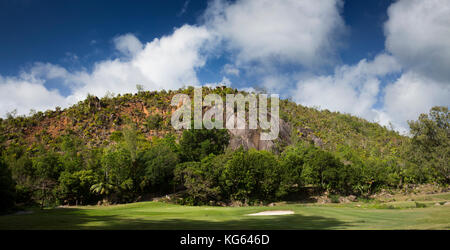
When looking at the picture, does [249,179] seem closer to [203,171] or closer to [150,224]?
[203,171]

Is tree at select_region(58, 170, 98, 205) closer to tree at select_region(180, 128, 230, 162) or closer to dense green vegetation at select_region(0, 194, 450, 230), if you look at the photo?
tree at select_region(180, 128, 230, 162)

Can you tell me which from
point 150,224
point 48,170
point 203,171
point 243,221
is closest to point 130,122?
point 48,170

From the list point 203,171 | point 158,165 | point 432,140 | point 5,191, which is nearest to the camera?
point 5,191

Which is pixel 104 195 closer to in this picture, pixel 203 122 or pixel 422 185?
pixel 203 122

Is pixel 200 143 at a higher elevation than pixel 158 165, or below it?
higher

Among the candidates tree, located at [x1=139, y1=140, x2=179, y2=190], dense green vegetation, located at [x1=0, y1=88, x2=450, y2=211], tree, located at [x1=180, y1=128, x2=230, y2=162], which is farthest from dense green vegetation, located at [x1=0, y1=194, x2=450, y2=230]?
tree, located at [x1=180, y1=128, x2=230, y2=162]

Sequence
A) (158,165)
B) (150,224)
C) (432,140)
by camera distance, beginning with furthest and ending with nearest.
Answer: (158,165) → (432,140) → (150,224)

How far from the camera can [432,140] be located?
40.8 metres

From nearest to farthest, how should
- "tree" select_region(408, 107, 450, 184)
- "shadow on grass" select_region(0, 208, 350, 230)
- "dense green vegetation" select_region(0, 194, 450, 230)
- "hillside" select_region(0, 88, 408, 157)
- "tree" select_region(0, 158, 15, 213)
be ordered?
1. "shadow on grass" select_region(0, 208, 350, 230)
2. "dense green vegetation" select_region(0, 194, 450, 230)
3. "tree" select_region(0, 158, 15, 213)
4. "tree" select_region(408, 107, 450, 184)
5. "hillside" select_region(0, 88, 408, 157)

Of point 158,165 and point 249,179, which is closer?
point 249,179

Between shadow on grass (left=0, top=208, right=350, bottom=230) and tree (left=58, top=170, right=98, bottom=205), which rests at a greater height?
shadow on grass (left=0, top=208, right=350, bottom=230)

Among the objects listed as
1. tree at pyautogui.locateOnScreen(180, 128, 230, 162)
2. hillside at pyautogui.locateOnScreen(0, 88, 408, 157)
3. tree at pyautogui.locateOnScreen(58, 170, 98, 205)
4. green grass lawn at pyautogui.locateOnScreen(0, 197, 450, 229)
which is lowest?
tree at pyautogui.locateOnScreen(58, 170, 98, 205)

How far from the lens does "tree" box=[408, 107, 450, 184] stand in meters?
39.0

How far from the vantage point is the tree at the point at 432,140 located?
3903cm
